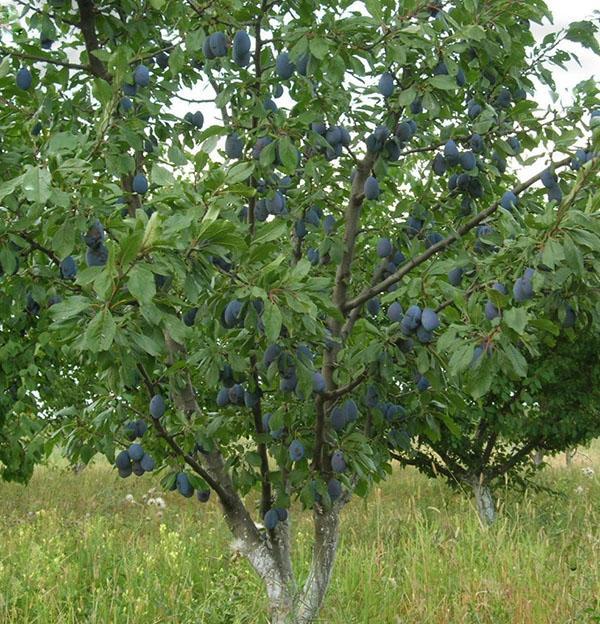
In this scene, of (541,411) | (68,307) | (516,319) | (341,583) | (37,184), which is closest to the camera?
(37,184)

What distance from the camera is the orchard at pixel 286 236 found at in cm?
232

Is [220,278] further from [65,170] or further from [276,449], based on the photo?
[276,449]

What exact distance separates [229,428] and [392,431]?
29.6 inches

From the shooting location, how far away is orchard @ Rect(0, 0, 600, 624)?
2.32 metres

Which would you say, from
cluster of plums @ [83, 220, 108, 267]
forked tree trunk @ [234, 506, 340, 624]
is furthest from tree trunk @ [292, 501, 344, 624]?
cluster of plums @ [83, 220, 108, 267]

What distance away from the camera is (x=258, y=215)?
3.26 metres

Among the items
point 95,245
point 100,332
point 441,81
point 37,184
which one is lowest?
point 100,332

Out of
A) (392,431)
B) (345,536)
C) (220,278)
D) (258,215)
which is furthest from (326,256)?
(345,536)

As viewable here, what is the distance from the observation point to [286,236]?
3.84 metres

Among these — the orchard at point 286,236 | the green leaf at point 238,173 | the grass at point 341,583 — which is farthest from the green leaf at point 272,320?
the grass at point 341,583

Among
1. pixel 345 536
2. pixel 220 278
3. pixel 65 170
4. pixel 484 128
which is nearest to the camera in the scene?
pixel 65 170

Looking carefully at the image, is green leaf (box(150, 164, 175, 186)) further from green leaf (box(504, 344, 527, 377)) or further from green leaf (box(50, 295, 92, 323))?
green leaf (box(504, 344, 527, 377))

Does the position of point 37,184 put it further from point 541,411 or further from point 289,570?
point 541,411

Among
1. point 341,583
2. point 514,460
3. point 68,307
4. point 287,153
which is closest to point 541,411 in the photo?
point 514,460
